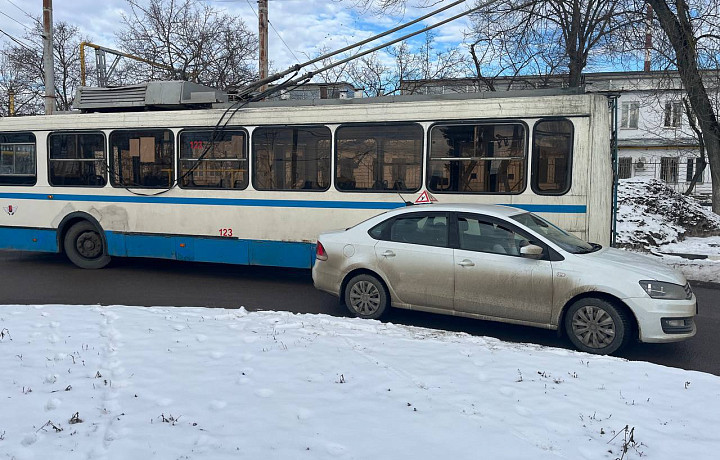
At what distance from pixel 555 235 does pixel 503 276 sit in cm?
86

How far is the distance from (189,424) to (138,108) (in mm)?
8595

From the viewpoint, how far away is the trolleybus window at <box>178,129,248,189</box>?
393 inches

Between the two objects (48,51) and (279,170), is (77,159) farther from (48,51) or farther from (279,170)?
(48,51)

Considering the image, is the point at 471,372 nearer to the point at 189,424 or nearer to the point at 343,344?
the point at 343,344

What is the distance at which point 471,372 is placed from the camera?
483 centimetres

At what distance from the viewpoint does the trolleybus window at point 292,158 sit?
A: 948cm

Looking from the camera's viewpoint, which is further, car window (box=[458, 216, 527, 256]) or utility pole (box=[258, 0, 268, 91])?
utility pole (box=[258, 0, 268, 91])

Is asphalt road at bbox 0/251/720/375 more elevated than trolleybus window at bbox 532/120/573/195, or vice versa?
trolleybus window at bbox 532/120/573/195

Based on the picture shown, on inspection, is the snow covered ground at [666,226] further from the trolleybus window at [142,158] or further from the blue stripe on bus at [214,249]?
the trolleybus window at [142,158]

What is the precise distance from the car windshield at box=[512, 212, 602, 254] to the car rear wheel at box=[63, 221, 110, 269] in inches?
322

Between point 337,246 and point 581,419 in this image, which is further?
point 337,246

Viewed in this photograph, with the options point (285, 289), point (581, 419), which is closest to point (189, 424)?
point (581, 419)

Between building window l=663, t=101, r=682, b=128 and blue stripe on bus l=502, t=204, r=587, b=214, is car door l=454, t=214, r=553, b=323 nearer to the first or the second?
blue stripe on bus l=502, t=204, r=587, b=214

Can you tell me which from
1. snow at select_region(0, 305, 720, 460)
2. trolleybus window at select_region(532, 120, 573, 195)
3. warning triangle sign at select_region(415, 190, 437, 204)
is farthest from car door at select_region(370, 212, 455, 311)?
trolleybus window at select_region(532, 120, 573, 195)
